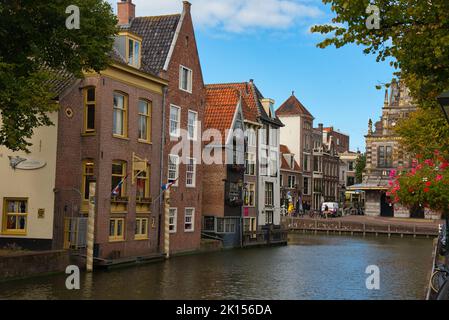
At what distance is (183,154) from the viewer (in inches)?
1542

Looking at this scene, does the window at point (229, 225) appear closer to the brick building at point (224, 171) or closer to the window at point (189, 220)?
the brick building at point (224, 171)

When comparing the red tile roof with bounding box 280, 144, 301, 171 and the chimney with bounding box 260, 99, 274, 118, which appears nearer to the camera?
the chimney with bounding box 260, 99, 274, 118

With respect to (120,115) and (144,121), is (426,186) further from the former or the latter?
(144,121)

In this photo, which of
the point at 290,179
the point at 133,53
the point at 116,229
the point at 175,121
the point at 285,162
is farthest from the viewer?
the point at 290,179

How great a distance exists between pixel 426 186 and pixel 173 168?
18893 mm

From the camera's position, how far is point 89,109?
3066cm

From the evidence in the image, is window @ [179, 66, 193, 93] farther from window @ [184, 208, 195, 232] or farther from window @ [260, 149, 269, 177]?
window @ [260, 149, 269, 177]

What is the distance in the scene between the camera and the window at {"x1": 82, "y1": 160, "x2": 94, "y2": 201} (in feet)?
99.6

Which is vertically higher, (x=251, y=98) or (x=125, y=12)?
(x=125, y=12)

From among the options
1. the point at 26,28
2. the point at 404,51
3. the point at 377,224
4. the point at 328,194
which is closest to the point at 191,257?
the point at 26,28

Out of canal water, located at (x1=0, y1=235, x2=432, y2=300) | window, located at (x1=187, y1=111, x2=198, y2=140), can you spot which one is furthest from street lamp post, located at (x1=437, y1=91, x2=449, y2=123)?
window, located at (x1=187, y1=111, x2=198, y2=140)

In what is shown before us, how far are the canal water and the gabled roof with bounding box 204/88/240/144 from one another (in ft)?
33.3

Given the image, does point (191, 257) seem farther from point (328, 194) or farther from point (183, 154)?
point (328, 194)

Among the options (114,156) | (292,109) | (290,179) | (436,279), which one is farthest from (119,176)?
(292,109)
